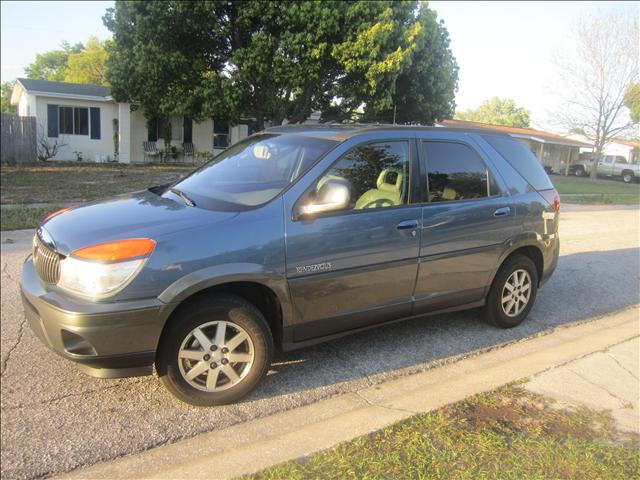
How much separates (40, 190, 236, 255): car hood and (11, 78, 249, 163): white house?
1990 cm

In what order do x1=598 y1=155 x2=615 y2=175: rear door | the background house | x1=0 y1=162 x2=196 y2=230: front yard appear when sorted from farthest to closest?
1. the background house
2. x1=598 y1=155 x2=615 y2=175: rear door
3. x1=0 y1=162 x2=196 y2=230: front yard

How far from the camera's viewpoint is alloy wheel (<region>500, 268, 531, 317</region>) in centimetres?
471

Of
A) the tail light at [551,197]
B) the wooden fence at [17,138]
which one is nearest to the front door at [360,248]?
the tail light at [551,197]

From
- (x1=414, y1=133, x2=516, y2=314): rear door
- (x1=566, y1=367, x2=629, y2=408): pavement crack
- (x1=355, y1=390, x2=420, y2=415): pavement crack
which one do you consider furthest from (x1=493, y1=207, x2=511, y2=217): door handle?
(x1=355, y1=390, x2=420, y2=415): pavement crack

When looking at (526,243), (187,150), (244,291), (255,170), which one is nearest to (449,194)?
(526,243)

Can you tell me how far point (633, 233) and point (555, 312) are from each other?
275 inches

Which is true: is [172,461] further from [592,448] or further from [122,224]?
[592,448]

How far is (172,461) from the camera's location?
8.96 ft

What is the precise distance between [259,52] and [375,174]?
14.6m

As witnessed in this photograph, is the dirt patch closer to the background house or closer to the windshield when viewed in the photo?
the windshield

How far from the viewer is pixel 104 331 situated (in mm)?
2793

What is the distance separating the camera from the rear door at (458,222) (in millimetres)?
4016

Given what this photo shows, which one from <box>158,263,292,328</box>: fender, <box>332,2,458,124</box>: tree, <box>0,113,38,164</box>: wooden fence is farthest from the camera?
<box>0,113,38,164</box>: wooden fence

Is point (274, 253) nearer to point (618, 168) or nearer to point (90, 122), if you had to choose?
point (90, 122)
